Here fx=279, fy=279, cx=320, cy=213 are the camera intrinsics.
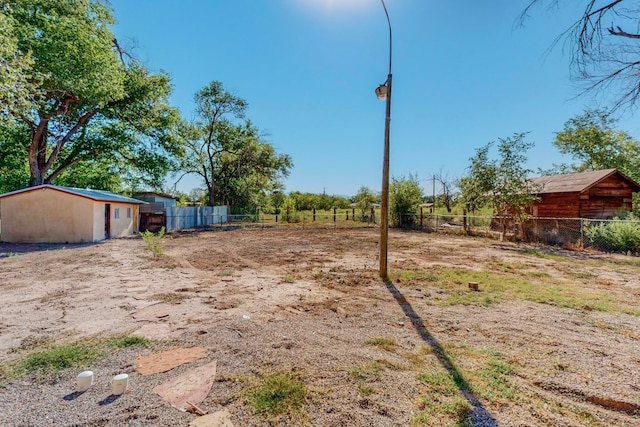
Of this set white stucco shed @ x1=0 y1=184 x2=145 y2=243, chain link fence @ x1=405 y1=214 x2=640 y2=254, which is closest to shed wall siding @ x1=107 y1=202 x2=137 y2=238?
white stucco shed @ x1=0 y1=184 x2=145 y2=243

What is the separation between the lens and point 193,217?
828 inches

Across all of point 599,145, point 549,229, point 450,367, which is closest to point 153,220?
point 450,367

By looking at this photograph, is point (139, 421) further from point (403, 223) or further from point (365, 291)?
point (403, 223)

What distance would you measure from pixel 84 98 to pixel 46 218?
5854mm

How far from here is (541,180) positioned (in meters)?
15.2

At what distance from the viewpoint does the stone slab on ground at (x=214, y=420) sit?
6.00 feet

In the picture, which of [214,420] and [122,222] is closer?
[214,420]

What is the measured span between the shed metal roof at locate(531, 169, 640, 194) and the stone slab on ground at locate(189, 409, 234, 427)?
1495 centimetres

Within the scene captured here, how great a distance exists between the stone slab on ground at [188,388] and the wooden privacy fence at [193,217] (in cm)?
1717

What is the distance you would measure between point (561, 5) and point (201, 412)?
4.49 meters

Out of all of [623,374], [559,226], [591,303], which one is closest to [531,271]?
[591,303]

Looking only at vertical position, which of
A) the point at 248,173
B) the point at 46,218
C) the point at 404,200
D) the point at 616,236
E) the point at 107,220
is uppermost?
the point at 248,173

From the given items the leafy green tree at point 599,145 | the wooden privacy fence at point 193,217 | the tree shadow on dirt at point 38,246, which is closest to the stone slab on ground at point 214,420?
the tree shadow on dirt at point 38,246

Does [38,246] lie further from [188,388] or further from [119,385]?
[188,388]
